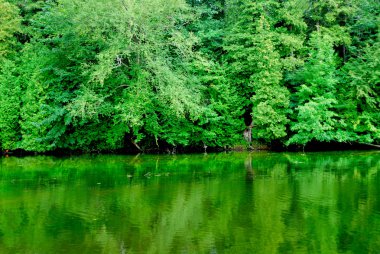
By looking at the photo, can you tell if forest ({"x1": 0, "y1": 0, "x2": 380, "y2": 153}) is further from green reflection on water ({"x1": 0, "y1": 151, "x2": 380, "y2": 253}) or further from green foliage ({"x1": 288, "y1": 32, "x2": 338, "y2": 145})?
green reflection on water ({"x1": 0, "y1": 151, "x2": 380, "y2": 253})

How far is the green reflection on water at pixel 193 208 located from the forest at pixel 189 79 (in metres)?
4.64

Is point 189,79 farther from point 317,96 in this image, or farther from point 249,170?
point 249,170

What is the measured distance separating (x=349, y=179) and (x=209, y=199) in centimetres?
609

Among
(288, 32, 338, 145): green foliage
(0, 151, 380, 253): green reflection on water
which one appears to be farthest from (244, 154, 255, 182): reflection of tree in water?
(288, 32, 338, 145): green foliage

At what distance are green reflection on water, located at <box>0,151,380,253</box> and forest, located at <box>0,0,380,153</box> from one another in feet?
15.2

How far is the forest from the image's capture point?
24594 millimetres

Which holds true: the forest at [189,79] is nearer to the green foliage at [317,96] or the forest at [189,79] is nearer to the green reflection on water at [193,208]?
the green foliage at [317,96]

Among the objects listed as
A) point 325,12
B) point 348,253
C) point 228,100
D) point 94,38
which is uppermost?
point 325,12

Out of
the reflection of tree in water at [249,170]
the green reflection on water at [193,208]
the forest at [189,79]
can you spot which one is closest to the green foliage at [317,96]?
the forest at [189,79]

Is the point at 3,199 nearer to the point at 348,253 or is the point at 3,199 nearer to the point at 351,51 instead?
the point at 348,253

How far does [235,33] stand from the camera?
27.9m

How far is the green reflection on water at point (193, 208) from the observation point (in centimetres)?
960

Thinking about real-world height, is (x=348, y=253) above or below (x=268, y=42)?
below

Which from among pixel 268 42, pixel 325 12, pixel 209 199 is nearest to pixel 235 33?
pixel 268 42
